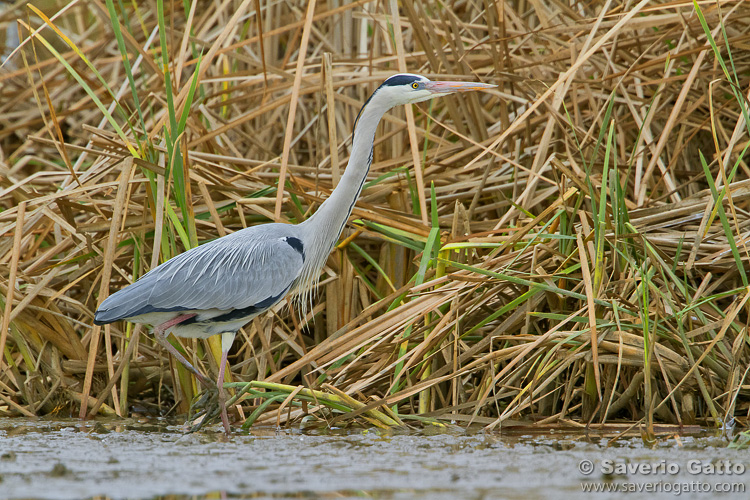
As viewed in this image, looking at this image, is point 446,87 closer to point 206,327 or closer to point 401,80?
point 401,80

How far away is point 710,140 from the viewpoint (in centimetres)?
479

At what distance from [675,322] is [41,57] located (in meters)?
6.64

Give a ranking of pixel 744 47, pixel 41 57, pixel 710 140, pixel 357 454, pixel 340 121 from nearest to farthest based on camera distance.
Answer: pixel 357 454, pixel 744 47, pixel 710 140, pixel 340 121, pixel 41 57

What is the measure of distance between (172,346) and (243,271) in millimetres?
478

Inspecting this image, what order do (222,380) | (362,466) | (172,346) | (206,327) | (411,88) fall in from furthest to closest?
(411,88) → (206,327) → (172,346) → (222,380) → (362,466)

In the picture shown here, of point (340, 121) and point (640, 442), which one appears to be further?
point (340, 121)

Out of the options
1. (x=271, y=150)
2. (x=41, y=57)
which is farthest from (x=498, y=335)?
(x=41, y=57)

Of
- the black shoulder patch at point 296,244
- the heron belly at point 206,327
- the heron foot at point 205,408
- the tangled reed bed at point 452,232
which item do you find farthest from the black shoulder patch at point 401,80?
the heron foot at point 205,408

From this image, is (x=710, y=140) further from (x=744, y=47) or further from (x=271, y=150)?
(x=271, y=150)

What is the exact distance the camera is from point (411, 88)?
4141 mm

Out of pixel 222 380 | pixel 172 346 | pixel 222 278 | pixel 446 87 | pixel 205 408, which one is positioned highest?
pixel 446 87

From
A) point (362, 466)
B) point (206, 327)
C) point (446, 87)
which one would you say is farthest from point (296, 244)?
point (362, 466)

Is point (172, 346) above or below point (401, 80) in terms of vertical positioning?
below

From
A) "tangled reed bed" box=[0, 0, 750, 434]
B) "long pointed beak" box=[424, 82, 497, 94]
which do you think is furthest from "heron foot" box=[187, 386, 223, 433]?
"long pointed beak" box=[424, 82, 497, 94]
